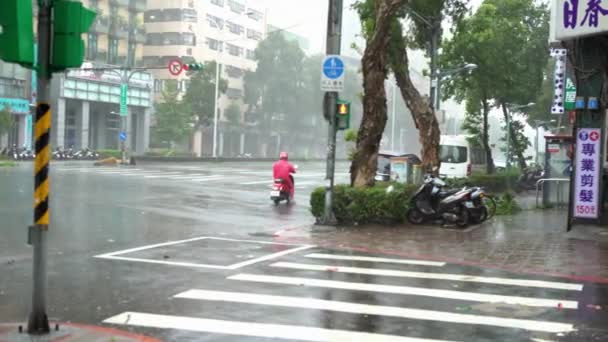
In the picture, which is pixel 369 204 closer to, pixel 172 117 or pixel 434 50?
pixel 434 50

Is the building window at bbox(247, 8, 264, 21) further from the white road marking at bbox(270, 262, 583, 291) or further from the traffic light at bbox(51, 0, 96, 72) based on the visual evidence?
the traffic light at bbox(51, 0, 96, 72)

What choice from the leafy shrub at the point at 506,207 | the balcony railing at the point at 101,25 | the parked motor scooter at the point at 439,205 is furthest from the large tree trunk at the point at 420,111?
the balcony railing at the point at 101,25

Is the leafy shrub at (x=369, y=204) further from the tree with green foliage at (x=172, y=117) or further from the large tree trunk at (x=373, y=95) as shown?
the tree with green foliage at (x=172, y=117)

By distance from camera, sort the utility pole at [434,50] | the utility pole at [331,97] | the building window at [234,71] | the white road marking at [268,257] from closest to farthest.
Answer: the white road marking at [268,257], the utility pole at [331,97], the utility pole at [434,50], the building window at [234,71]

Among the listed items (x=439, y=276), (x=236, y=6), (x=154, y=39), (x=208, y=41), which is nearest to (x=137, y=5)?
(x=154, y=39)

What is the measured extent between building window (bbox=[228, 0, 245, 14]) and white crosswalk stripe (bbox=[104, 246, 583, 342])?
74.1m

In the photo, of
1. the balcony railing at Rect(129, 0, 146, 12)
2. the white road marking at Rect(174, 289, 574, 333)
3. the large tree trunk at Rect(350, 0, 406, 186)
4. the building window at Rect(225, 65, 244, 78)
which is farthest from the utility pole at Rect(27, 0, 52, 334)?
the building window at Rect(225, 65, 244, 78)

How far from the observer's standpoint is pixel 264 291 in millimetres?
8320

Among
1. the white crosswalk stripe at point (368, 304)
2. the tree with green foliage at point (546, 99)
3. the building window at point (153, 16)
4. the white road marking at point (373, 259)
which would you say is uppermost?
the building window at point (153, 16)

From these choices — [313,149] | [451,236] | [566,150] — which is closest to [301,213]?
A: [451,236]

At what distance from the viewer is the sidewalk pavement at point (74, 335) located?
6000 mm

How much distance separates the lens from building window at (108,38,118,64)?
61653 mm

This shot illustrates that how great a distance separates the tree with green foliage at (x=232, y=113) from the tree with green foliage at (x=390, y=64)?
52686 millimetres

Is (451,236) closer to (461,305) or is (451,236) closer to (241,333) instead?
(461,305)
